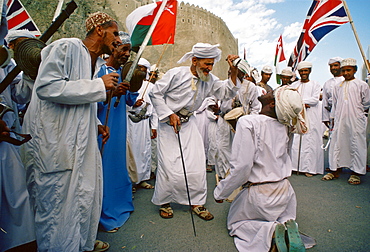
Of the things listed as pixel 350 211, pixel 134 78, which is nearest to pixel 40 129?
pixel 134 78

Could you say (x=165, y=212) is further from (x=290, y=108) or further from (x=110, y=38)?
(x=110, y=38)

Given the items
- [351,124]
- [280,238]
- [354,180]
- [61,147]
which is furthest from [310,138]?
[61,147]

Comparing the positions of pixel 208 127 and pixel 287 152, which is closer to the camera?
pixel 287 152

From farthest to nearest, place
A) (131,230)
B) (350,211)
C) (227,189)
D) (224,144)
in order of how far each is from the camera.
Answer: (224,144) < (350,211) < (131,230) < (227,189)

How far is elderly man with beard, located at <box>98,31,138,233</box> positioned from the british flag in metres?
3.55

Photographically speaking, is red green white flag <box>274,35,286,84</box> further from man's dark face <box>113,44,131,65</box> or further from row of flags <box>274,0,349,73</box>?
man's dark face <box>113,44,131,65</box>

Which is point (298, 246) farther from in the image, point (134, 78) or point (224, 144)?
point (224, 144)

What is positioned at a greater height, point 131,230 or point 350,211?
point 131,230

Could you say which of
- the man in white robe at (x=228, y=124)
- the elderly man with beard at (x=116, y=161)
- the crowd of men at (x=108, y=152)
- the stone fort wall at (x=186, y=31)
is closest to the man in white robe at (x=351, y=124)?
the man in white robe at (x=228, y=124)

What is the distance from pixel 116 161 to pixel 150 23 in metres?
2.33

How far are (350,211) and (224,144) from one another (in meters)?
2.31

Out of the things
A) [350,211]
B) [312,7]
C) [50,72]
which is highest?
[50,72]

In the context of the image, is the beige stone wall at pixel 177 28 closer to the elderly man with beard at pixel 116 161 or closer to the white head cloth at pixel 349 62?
the white head cloth at pixel 349 62

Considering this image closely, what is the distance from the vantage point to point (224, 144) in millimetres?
5199
